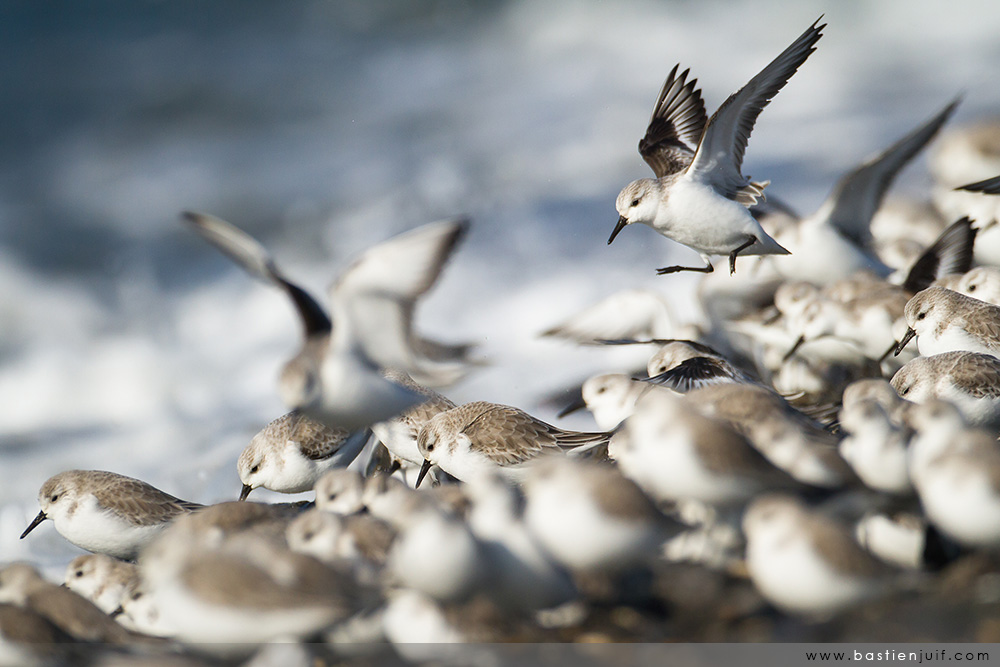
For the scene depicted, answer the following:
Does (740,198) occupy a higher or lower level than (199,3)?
lower

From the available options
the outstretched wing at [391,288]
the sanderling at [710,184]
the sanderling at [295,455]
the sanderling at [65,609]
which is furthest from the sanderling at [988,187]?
the sanderling at [65,609]

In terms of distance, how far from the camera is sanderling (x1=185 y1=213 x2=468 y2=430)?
4.05 metres

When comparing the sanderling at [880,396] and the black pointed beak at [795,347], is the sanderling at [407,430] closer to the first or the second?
the sanderling at [880,396]

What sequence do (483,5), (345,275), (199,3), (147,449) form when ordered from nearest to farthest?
1. (345,275)
2. (147,449)
3. (199,3)
4. (483,5)

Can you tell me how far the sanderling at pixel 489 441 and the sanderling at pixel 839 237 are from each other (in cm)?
343

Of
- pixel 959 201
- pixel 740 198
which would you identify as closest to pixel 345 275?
pixel 740 198

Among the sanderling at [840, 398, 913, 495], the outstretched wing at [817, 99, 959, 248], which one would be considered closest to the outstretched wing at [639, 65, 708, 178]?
the outstretched wing at [817, 99, 959, 248]

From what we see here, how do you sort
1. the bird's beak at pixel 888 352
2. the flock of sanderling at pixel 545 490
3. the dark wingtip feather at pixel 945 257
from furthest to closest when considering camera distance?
the dark wingtip feather at pixel 945 257 → the bird's beak at pixel 888 352 → the flock of sanderling at pixel 545 490

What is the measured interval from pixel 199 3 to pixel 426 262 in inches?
554

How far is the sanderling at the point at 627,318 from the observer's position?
818 cm

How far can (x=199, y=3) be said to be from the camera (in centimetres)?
1620

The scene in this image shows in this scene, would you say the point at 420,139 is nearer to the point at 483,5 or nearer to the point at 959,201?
the point at 483,5

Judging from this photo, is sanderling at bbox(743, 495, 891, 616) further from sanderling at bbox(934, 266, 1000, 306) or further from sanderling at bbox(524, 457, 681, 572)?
sanderling at bbox(934, 266, 1000, 306)

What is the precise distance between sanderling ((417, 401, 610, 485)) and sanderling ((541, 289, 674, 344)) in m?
2.69
